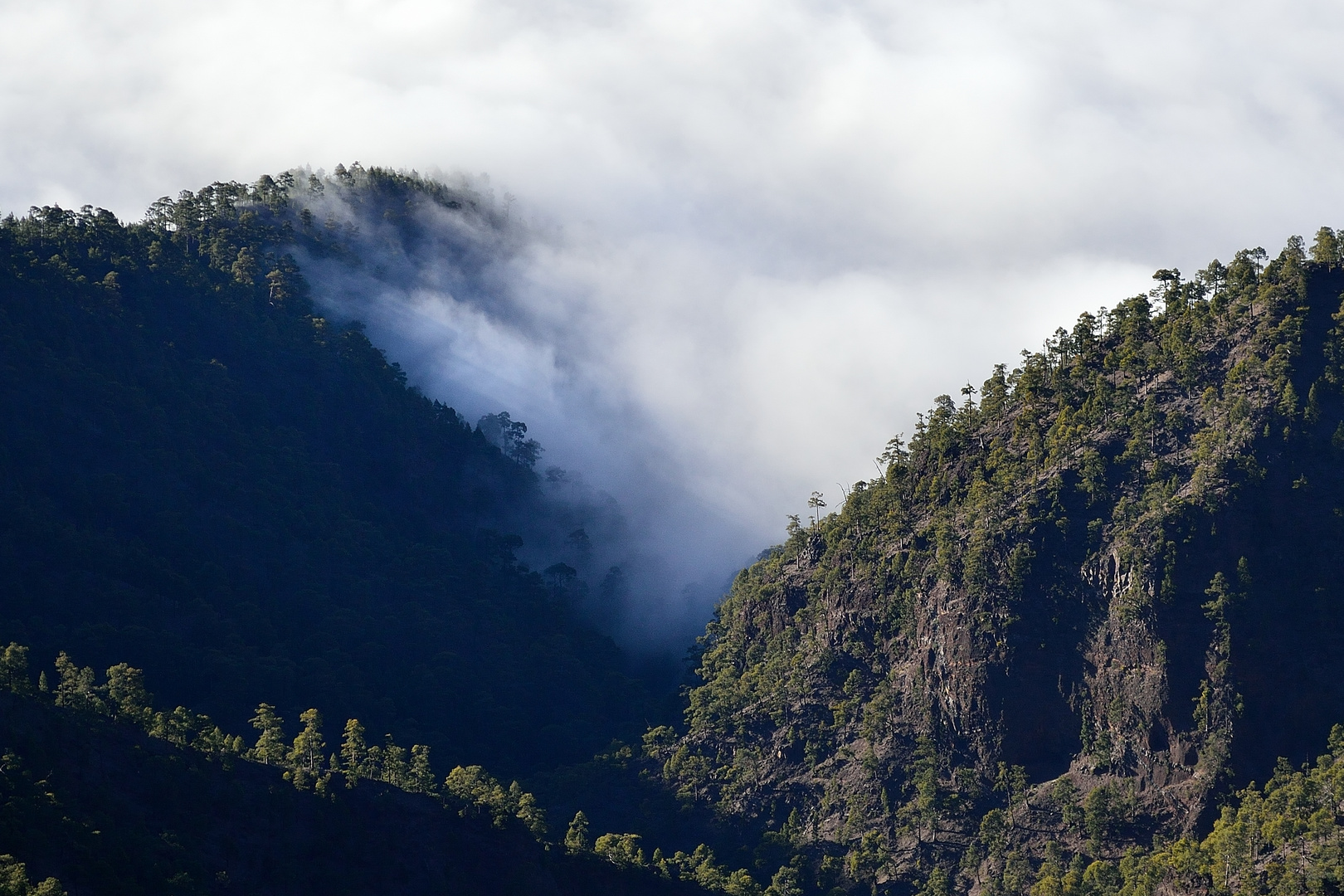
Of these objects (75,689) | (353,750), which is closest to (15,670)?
(75,689)

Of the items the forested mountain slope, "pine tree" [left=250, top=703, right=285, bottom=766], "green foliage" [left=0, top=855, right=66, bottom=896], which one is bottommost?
"green foliage" [left=0, top=855, right=66, bottom=896]

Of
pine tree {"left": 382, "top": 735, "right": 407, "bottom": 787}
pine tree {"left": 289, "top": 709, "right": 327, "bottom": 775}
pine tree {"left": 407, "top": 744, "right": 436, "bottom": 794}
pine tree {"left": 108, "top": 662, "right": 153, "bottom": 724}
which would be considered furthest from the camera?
pine tree {"left": 382, "top": 735, "right": 407, "bottom": 787}

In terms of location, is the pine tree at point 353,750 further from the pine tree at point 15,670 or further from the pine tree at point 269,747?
the pine tree at point 15,670

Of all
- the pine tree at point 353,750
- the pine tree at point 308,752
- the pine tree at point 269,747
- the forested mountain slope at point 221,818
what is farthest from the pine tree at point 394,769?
the pine tree at point 269,747

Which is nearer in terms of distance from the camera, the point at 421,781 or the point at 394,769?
the point at 421,781

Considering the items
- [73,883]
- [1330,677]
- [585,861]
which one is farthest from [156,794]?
[1330,677]

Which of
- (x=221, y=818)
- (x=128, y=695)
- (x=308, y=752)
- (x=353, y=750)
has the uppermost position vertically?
(x=353, y=750)

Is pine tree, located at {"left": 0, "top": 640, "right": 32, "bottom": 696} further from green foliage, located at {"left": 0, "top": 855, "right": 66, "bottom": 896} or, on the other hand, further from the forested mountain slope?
green foliage, located at {"left": 0, "top": 855, "right": 66, "bottom": 896}

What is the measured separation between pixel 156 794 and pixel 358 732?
106 ft

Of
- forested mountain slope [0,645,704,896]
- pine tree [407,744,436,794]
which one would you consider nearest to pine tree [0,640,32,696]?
forested mountain slope [0,645,704,896]

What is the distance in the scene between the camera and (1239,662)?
640ft

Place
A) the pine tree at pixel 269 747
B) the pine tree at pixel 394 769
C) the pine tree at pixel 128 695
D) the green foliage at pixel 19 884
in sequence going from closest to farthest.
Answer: the green foliage at pixel 19 884
the pine tree at pixel 128 695
the pine tree at pixel 269 747
the pine tree at pixel 394 769

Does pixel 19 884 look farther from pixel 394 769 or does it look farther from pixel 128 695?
pixel 394 769

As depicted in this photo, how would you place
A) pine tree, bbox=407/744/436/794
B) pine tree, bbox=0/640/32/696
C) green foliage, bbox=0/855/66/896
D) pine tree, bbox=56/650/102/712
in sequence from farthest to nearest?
pine tree, bbox=407/744/436/794, pine tree, bbox=56/650/102/712, pine tree, bbox=0/640/32/696, green foliage, bbox=0/855/66/896
